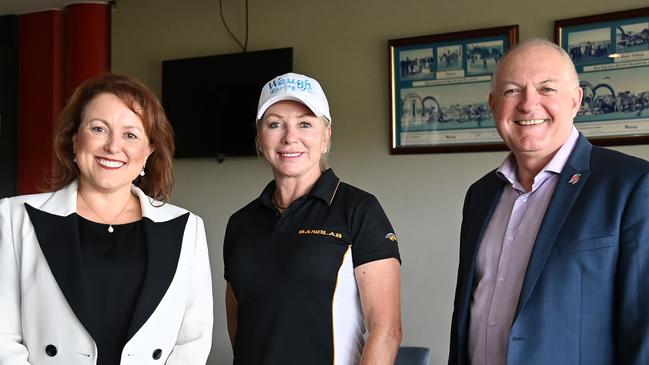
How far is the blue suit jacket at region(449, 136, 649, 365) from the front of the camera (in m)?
1.43

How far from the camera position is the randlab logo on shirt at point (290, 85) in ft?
6.19

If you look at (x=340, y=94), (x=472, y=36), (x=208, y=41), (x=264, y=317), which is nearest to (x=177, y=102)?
(x=208, y=41)

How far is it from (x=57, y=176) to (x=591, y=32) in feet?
8.80

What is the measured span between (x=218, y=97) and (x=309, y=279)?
2.78 metres

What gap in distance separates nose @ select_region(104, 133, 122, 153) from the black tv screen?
2517mm

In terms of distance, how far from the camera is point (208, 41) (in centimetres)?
450

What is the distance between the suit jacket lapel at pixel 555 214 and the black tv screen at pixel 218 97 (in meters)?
2.68

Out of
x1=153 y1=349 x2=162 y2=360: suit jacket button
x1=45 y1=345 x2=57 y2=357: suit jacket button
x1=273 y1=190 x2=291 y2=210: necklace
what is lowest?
x1=153 y1=349 x2=162 y2=360: suit jacket button

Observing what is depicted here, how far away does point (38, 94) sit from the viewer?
499 centimetres

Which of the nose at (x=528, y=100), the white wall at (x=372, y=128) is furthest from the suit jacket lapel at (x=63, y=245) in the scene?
the white wall at (x=372, y=128)

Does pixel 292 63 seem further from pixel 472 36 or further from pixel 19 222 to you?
pixel 19 222

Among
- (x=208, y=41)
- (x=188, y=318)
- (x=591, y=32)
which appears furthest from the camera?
(x=208, y=41)

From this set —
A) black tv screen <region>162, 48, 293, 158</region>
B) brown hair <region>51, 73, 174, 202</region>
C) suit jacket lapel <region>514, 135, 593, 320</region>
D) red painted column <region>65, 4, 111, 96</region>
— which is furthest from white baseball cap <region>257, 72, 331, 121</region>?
red painted column <region>65, 4, 111, 96</region>

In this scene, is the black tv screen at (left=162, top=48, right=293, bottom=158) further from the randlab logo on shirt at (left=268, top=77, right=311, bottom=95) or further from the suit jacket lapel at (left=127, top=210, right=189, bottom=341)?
the suit jacket lapel at (left=127, top=210, right=189, bottom=341)
